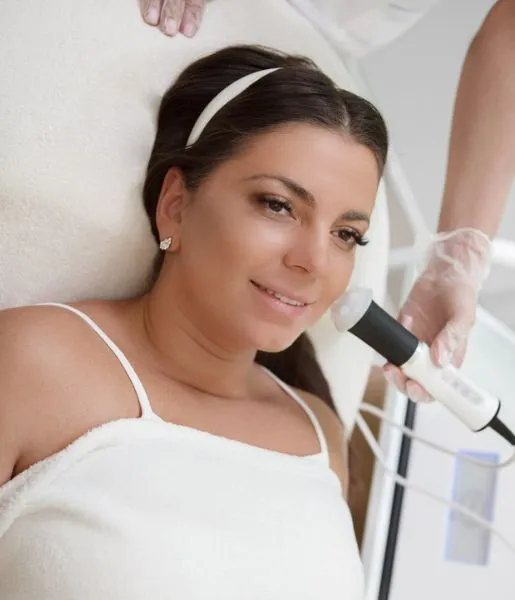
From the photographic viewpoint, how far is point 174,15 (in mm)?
1145

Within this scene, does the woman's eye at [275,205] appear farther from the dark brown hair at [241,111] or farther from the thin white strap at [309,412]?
the thin white strap at [309,412]

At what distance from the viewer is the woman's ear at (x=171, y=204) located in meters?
1.04

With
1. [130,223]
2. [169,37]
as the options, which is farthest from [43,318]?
[169,37]

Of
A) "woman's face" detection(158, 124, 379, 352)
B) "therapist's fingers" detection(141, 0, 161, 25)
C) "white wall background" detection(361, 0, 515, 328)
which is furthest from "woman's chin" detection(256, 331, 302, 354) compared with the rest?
"white wall background" detection(361, 0, 515, 328)

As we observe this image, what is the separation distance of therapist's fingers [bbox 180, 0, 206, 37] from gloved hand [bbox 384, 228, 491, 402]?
0.50 metres

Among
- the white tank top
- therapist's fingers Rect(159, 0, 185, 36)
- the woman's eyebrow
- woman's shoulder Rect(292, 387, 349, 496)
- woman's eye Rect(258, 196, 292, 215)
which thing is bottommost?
woman's shoulder Rect(292, 387, 349, 496)

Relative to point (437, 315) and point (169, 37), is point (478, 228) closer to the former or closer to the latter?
point (437, 315)

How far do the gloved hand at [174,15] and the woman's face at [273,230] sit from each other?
0.93 ft

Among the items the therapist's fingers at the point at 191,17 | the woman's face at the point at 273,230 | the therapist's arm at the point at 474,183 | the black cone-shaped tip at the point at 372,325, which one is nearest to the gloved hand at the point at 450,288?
the therapist's arm at the point at 474,183

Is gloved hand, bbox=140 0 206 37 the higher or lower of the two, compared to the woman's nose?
higher

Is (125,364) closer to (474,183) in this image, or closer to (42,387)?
(42,387)

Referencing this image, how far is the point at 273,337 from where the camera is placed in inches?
39.0

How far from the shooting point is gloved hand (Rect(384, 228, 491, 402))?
1.18m

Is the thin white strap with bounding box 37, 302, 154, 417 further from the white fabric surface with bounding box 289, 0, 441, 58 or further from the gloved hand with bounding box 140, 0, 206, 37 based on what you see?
the white fabric surface with bounding box 289, 0, 441, 58
